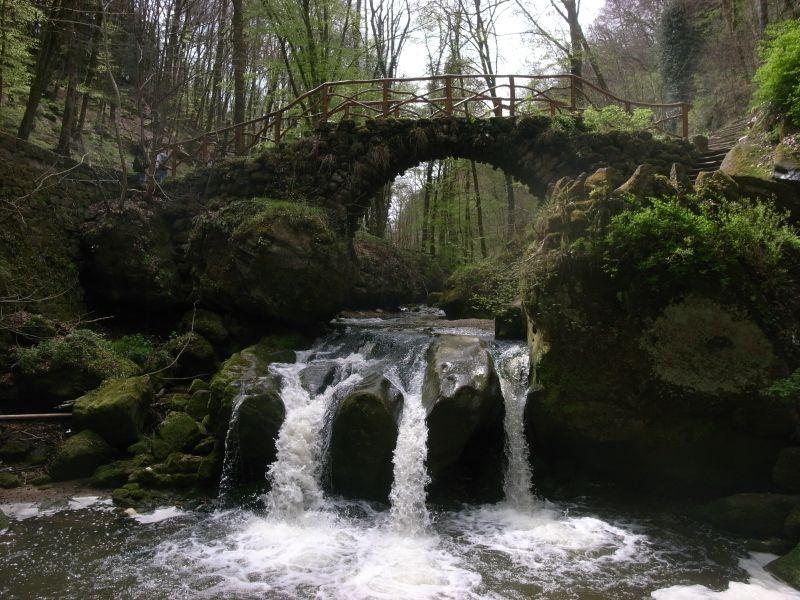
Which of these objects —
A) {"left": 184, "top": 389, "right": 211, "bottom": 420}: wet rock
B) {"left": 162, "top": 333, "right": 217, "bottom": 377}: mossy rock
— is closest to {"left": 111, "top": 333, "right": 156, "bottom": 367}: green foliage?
{"left": 162, "top": 333, "right": 217, "bottom": 377}: mossy rock

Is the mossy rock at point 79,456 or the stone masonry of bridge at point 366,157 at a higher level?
the stone masonry of bridge at point 366,157

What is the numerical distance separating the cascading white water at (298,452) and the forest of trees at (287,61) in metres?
6.83

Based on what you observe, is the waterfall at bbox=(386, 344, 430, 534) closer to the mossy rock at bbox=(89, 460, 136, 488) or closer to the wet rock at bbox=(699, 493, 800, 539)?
the wet rock at bbox=(699, 493, 800, 539)

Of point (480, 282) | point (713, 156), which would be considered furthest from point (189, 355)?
point (713, 156)

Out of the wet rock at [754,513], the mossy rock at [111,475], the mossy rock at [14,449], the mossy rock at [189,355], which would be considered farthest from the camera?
the mossy rock at [189,355]

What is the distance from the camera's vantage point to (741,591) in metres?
5.00

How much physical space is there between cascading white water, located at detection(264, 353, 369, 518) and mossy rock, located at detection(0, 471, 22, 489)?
3548mm

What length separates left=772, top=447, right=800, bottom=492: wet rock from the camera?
619cm

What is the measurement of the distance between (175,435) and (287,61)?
1432 cm

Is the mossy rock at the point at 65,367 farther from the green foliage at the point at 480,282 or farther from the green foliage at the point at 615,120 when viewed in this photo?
the green foliage at the point at 615,120

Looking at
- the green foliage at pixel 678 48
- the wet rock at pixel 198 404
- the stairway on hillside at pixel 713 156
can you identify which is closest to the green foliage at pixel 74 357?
the wet rock at pixel 198 404

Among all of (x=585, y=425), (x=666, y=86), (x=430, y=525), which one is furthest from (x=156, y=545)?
(x=666, y=86)

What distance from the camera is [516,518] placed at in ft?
22.2

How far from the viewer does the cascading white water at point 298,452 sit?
7.16 m
